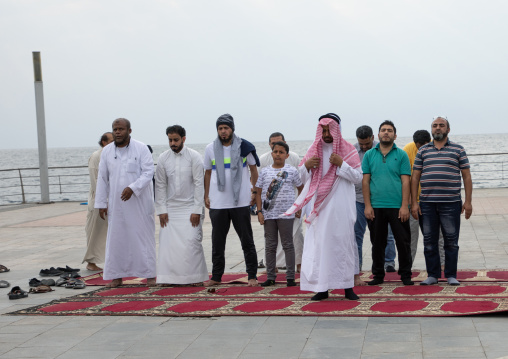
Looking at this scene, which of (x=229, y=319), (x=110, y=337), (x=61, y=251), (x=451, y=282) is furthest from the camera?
(x=61, y=251)

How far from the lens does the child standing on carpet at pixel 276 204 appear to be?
7.84 metres

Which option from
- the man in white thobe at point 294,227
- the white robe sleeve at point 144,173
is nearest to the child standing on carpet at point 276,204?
the man in white thobe at point 294,227

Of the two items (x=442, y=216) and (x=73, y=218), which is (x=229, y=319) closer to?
(x=442, y=216)

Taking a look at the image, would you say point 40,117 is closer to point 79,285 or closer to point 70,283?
point 70,283

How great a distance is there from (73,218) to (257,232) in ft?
17.0

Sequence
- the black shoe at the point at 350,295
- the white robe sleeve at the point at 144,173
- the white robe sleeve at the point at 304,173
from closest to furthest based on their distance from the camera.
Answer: the black shoe at the point at 350,295, the white robe sleeve at the point at 304,173, the white robe sleeve at the point at 144,173

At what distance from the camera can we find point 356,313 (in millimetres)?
6047

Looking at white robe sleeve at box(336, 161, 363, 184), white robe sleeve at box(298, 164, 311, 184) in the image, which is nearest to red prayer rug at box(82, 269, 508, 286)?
white robe sleeve at box(298, 164, 311, 184)

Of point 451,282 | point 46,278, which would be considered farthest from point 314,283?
point 46,278

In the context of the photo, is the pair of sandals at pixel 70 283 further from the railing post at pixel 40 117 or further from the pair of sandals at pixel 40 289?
the railing post at pixel 40 117

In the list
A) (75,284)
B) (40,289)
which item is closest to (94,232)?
(75,284)

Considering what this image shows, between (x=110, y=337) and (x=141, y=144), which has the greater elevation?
(x=141, y=144)

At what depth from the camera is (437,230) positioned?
25.1 ft

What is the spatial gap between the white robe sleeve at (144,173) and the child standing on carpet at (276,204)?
1206 millimetres
